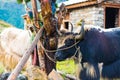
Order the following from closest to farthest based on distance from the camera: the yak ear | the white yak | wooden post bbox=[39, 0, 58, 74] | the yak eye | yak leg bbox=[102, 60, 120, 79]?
1. wooden post bbox=[39, 0, 58, 74]
2. the yak eye
3. the yak ear
4. yak leg bbox=[102, 60, 120, 79]
5. the white yak

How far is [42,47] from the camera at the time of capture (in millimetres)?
4992

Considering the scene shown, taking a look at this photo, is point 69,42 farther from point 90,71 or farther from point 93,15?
point 93,15

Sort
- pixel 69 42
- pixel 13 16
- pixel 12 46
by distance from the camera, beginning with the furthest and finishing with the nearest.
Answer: pixel 13 16, pixel 12 46, pixel 69 42

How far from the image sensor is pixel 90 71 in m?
7.18

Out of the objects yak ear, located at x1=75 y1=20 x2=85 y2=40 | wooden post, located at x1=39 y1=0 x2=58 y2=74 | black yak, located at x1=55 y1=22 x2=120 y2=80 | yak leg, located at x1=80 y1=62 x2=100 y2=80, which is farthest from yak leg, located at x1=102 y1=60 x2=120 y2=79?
wooden post, located at x1=39 y1=0 x2=58 y2=74

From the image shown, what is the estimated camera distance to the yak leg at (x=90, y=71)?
711 cm

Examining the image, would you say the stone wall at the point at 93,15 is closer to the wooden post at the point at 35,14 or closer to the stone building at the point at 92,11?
the stone building at the point at 92,11

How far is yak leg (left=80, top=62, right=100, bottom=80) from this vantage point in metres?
7.11

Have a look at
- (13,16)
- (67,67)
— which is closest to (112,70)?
(67,67)

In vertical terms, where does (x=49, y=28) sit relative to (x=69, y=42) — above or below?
above

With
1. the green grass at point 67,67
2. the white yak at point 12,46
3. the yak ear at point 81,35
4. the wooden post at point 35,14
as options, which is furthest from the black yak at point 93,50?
the white yak at point 12,46

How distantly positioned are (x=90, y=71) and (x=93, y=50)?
46 centimetres

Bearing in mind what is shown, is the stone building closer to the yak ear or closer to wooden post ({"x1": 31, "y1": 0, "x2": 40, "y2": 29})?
the yak ear

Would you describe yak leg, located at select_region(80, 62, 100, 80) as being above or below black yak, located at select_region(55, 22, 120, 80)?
below
